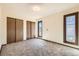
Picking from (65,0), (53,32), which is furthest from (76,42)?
(65,0)

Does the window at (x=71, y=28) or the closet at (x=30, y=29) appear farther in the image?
the closet at (x=30, y=29)

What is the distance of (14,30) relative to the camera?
710 cm

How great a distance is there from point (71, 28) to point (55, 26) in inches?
60.3

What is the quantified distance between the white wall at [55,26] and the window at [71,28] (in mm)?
326

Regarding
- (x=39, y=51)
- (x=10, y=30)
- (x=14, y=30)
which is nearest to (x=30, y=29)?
(x=14, y=30)

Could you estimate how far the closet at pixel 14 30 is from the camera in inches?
259

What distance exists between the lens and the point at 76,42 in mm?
4828

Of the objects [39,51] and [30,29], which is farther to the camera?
[30,29]

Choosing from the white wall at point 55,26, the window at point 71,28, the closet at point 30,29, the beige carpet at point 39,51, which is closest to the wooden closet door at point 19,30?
the closet at point 30,29

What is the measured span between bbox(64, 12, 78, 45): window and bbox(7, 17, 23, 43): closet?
385 centimetres

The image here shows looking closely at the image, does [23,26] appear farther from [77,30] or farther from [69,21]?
[77,30]

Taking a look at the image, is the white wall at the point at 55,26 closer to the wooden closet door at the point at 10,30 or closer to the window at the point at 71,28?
the window at the point at 71,28

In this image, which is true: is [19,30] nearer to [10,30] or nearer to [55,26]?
[10,30]

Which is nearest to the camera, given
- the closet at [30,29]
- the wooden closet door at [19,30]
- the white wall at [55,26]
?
the white wall at [55,26]
